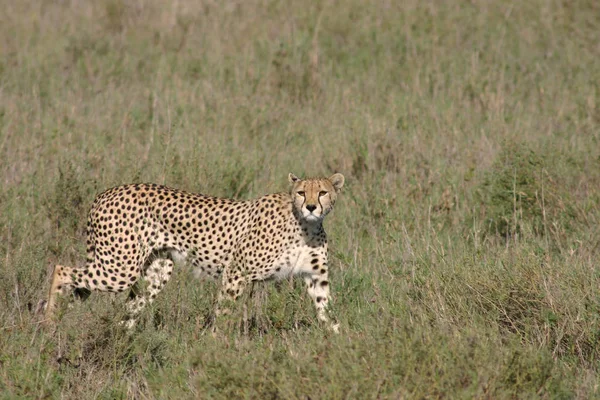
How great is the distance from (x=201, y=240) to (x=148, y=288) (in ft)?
1.41

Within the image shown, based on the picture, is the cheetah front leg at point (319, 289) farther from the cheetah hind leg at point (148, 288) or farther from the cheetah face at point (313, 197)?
the cheetah hind leg at point (148, 288)

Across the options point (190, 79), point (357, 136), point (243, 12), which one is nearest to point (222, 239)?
point (357, 136)

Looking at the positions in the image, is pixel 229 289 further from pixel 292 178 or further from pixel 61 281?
pixel 61 281

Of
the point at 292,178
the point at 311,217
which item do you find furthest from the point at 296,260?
the point at 292,178

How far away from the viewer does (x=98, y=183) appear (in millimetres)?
Result: 6840

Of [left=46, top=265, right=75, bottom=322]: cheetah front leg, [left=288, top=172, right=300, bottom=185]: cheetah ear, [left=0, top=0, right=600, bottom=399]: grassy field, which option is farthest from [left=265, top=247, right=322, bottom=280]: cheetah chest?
[left=46, top=265, right=75, bottom=322]: cheetah front leg

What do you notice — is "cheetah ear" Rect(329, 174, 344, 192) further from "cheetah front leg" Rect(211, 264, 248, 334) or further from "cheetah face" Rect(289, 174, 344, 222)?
"cheetah front leg" Rect(211, 264, 248, 334)

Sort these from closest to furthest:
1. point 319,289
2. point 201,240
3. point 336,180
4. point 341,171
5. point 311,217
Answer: point 311,217 → point 319,289 → point 336,180 → point 201,240 → point 341,171

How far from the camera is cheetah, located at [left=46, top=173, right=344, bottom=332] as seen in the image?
17.8 ft

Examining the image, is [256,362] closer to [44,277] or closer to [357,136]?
[44,277]

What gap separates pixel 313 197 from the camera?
5312mm

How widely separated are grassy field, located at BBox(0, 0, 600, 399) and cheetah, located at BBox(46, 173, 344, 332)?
17 cm

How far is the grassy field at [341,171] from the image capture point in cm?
422

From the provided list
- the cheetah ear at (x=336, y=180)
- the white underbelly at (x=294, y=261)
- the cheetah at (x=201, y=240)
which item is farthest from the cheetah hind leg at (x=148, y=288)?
the cheetah ear at (x=336, y=180)
